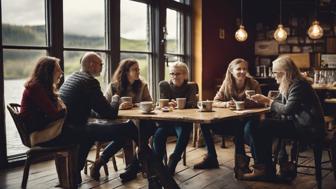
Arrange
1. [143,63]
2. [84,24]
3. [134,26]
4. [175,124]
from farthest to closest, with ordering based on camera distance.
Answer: [143,63] < [134,26] < [84,24] < [175,124]

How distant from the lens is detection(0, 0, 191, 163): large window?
4.18 meters

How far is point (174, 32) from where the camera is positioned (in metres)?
6.49

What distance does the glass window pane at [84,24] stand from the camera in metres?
4.70

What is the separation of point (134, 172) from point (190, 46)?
3394 mm

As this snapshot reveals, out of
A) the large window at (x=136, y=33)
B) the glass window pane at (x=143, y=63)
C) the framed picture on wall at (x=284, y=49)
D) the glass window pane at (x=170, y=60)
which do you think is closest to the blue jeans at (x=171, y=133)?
the large window at (x=136, y=33)

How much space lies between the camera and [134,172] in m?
3.77

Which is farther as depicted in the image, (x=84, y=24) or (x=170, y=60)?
(x=170, y=60)

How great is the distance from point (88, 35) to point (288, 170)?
8.96 feet

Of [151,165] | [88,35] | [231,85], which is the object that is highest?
[88,35]

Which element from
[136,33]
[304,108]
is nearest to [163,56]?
[136,33]

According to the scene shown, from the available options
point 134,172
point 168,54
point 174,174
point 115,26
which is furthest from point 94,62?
point 168,54

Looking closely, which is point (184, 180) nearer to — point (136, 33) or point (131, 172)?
point (131, 172)

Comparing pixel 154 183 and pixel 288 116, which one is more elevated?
pixel 288 116

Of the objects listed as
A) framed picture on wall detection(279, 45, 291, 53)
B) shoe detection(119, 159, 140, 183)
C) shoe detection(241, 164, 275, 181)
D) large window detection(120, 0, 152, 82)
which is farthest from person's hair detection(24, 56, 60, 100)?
framed picture on wall detection(279, 45, 291, 53)
